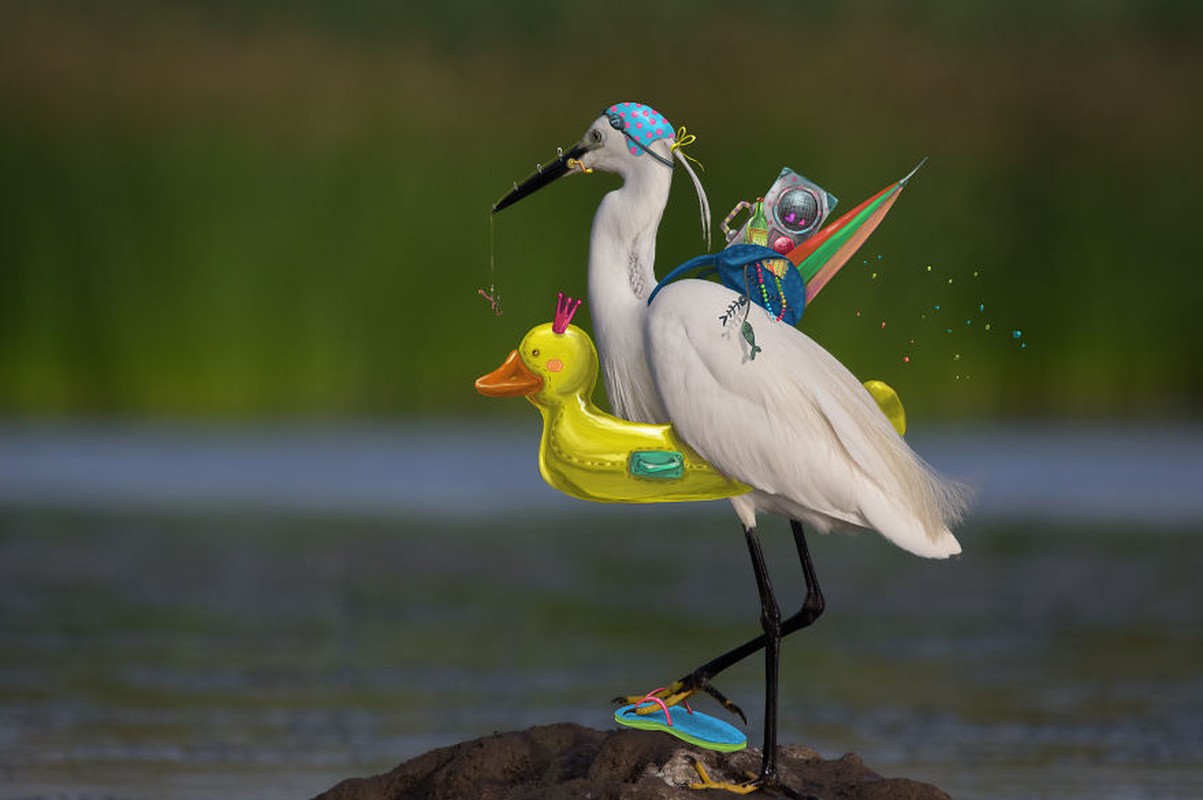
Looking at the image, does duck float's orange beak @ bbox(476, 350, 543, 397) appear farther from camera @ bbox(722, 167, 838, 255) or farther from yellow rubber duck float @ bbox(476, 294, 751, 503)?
camera @ bbox(722, 167, 838, 255)

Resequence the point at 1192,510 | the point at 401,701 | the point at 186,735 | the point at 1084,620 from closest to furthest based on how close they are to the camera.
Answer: the point at 186,735 < the point at 401,701 < the point at 1084,620 < the point at 1192,510

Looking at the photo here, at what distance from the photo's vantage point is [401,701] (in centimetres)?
1052

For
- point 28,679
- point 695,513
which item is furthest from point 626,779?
point 695,513

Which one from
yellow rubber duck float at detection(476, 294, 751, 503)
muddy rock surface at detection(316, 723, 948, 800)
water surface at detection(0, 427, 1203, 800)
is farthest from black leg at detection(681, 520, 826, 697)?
water surface at detection(0, 427, 1203, 800)

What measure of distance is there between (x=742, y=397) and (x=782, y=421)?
129 mm

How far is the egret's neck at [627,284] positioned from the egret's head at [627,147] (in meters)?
0.04

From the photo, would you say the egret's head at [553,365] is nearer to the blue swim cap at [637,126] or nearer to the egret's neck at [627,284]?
the egret's neck at [627,284]

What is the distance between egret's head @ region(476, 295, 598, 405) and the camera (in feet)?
22.6

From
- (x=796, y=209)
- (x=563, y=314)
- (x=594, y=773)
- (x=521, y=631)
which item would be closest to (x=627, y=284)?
(x=563, y=314)

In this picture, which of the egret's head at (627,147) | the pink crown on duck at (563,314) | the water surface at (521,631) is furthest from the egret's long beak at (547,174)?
the water surface at (521,631)

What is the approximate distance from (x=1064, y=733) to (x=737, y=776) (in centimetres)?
310

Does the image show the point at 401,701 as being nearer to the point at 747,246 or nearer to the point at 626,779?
the point at 626,779

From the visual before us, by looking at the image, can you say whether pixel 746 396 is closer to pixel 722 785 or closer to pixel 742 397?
pixel 742 397

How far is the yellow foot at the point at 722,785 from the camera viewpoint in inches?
277
